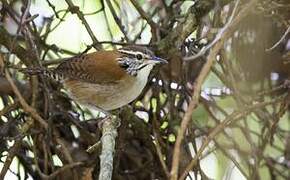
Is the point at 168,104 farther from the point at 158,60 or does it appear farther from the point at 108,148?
the point at 108,148

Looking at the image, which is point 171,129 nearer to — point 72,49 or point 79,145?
point 79,145

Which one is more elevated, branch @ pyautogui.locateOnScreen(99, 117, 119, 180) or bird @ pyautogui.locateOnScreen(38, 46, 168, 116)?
bird @ pyautogui.locateOnScreen(38, 46, 168, 116)

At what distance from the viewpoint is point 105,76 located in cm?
353

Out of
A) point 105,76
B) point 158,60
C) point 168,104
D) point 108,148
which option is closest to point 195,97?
point 108,148

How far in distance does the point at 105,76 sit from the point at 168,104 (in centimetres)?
39

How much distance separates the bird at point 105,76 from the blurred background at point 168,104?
60mm

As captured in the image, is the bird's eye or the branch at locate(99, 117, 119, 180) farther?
the bird's eye

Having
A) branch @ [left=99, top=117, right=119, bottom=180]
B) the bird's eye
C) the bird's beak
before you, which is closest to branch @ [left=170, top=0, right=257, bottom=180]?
branch @ [left=99, top=117, right=119, bottom=180]

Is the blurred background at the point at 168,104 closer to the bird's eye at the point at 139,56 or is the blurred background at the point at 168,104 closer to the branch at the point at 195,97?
the bird's eye at the point at 139,56

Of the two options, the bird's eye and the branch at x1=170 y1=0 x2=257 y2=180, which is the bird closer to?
the bird's eye

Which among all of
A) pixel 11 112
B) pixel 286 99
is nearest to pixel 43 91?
pixel 11 112

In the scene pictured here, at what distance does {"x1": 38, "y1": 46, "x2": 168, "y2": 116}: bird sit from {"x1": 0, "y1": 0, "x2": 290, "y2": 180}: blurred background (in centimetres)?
6

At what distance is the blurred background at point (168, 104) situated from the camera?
3.06 m

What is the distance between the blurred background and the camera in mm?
3061
